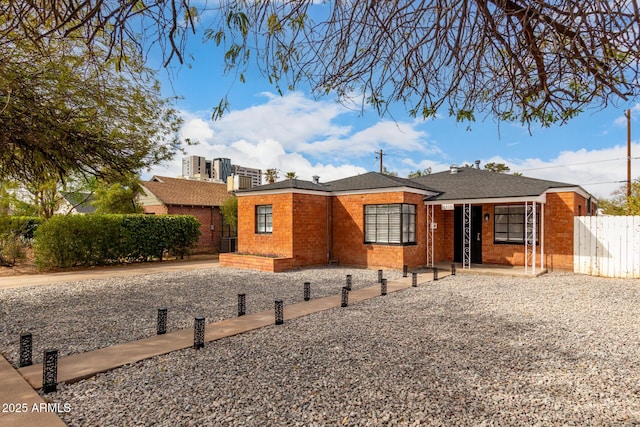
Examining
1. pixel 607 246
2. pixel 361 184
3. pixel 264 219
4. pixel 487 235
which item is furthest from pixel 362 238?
pixel 607 246

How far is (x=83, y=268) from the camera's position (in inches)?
572

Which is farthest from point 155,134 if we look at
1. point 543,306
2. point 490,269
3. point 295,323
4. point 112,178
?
point 490,269

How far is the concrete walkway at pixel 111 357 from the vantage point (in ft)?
12.4

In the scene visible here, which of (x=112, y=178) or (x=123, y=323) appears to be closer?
(x=123, y=323)

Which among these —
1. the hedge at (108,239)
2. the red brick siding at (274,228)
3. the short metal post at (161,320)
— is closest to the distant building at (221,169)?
the hedge at (108,239)

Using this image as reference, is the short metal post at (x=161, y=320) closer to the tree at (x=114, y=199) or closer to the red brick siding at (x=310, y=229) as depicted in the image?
Result: the red brick siding at (x=310, y=229)

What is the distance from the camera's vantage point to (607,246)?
12.0 meters

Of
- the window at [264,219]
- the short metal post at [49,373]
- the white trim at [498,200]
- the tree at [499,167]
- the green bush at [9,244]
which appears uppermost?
the tree at [499,167]

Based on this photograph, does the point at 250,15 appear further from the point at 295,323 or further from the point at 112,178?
the point at 112,178

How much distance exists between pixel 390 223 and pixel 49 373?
11.4 metres

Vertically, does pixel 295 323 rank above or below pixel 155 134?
below

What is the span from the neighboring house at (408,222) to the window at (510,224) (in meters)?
0.04

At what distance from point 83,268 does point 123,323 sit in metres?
9.89

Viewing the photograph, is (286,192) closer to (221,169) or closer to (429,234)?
(429,234)
